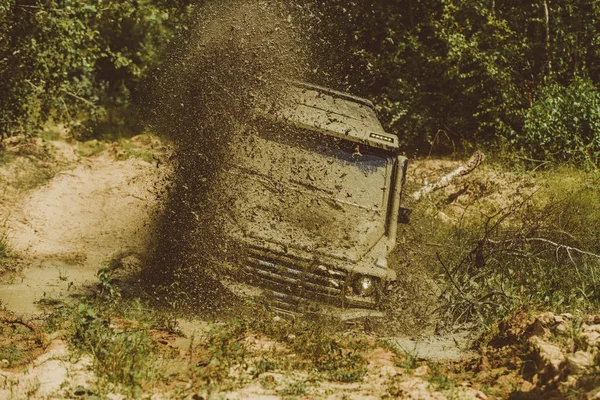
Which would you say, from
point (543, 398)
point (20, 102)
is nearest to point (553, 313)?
point (543, 398)

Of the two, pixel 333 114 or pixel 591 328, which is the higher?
pixel 333 114

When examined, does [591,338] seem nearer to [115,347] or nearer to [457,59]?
[115,347]

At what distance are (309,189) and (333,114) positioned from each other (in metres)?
1.32

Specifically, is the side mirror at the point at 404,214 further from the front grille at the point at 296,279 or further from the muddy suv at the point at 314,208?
the front grille at the point at 296,279

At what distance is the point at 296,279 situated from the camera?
20.5 feet

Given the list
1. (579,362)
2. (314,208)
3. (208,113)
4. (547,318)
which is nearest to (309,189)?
(314,208)

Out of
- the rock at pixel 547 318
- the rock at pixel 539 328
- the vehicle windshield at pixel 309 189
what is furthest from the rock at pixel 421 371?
the vehicle windshield at pixel 309 189

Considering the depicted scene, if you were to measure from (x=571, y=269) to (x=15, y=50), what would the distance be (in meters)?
7.91

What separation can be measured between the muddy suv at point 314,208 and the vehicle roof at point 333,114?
0.05 feet

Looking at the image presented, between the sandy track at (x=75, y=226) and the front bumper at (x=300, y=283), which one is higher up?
the front bumper at (x=300, y=283)

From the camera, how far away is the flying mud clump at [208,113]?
265 inches

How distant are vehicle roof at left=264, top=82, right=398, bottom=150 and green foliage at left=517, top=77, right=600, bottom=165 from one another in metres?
4.39

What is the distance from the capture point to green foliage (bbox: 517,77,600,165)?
37.7ft

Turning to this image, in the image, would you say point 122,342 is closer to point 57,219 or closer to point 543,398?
point 543,398
